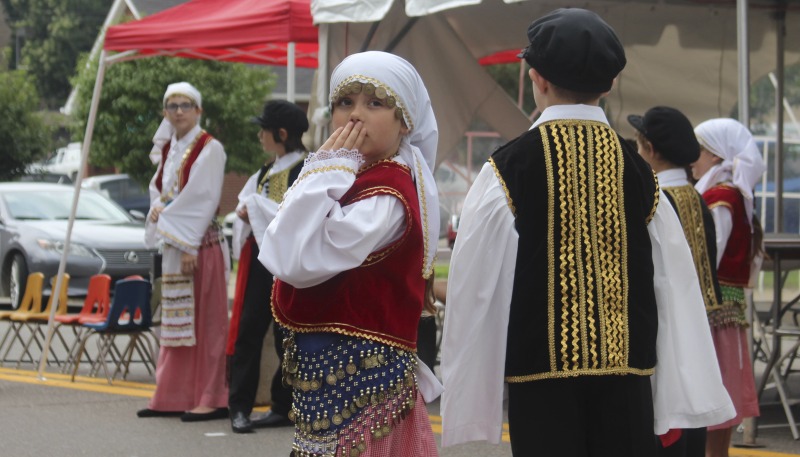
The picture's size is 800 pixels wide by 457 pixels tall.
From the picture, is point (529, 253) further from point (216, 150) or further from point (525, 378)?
point (216, 150)


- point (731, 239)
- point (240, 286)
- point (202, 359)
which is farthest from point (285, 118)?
point (731, 239)

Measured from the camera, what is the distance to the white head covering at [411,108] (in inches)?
138

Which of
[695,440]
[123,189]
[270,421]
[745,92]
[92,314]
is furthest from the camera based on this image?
[123,189]

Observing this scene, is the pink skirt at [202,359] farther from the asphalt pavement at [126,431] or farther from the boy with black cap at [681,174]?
the boy with black cap at [681,174]

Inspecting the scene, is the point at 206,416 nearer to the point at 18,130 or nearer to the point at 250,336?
the point at 250,336

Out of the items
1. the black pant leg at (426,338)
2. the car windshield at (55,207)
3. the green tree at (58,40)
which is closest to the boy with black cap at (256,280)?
the black pant leg at (426,338)

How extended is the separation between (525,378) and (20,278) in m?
13.0

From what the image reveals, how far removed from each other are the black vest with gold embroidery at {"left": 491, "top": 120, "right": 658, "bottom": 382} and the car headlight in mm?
12396

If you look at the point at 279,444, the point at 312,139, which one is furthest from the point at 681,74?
the point at 279,444

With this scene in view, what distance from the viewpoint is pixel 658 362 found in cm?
342

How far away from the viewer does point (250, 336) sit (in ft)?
24.5

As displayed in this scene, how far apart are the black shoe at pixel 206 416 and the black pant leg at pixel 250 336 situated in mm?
419

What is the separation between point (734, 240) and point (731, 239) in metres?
0.02

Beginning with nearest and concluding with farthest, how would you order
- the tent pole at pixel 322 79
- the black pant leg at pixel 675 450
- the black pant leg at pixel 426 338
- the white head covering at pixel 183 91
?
the black pant leg at pixel 675 450 → the black pant leg at pixel 426 338 → the white head covering at pixel 183 91 → the tent pole at pixel 322 79
